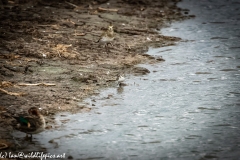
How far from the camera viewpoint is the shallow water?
7082mm

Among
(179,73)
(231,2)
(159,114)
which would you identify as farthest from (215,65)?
(231,2)

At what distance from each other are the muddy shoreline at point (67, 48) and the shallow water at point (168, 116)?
1.47 feet

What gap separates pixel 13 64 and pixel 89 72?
1.60 m

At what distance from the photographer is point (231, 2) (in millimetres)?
18656

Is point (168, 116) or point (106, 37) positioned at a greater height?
point (106, 37)

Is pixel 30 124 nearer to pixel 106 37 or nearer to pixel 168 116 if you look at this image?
pixel 168 116

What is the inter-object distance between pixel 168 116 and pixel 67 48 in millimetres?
4247

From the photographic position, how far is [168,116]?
8.36 meters

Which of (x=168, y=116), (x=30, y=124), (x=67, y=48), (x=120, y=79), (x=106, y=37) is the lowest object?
(x=30, y=124)

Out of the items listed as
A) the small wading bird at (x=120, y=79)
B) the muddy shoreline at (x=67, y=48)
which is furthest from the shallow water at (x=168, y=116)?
the muddy shoreline at (x=67, y=48)

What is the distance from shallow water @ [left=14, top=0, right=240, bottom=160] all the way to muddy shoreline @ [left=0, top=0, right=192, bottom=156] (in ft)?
1.47

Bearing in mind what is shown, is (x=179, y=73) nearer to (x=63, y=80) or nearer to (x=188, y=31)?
(x=63, y=80)

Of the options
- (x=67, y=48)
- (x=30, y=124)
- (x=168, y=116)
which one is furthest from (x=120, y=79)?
(x=30, y=124)

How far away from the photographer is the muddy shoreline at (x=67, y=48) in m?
8.87
